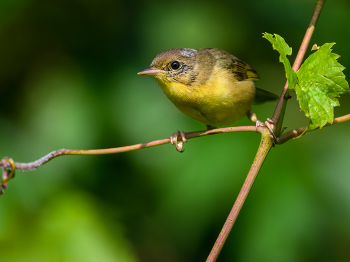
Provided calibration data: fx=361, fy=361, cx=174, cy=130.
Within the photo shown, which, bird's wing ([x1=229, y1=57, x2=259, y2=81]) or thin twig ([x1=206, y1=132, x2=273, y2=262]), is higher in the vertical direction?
bird's wing ([x1=229, y1=57, x2=259, y2=81])

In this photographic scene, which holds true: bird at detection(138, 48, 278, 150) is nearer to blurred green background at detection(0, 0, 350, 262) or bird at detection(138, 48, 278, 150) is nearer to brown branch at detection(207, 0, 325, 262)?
blurred green background at detection(0, 0, 350, 262)

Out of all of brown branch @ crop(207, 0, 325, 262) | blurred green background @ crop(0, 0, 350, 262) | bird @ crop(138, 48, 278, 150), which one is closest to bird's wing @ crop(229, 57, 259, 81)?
bird @ crop(138, 48, 278, 150)

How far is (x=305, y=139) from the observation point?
3578 mm

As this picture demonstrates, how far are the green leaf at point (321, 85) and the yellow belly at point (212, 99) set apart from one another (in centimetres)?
136

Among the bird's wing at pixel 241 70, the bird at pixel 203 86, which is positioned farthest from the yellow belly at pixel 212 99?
the bird's wing at pixel 241 70

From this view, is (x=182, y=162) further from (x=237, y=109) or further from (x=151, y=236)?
(x=151, y=236)

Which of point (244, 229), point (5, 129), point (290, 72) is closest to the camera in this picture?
point (290, 72)

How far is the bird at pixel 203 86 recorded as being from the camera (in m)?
3.21

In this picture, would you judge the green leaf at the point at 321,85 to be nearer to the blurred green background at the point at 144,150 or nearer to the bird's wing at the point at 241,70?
the blurred green background at the point at 144,150

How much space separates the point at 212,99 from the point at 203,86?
15cm

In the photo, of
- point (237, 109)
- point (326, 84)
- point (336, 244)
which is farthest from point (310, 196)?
point (326, 84)

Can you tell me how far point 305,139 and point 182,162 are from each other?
1.24 m

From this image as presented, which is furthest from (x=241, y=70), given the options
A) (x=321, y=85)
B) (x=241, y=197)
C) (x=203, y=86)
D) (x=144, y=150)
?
(x=241, y=197)

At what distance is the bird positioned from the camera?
3.21 metres
